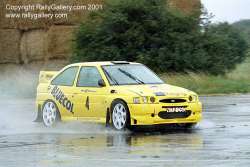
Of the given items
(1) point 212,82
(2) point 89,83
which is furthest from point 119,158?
(1) point 212,82

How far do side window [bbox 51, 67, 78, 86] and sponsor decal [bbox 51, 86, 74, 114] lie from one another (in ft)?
0.57

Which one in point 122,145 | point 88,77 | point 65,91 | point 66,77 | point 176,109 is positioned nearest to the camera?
point 122,145

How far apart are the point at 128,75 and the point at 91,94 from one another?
815 millimetres

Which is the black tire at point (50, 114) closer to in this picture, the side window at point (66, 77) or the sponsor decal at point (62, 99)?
the sponsor decal at point (62, 99)

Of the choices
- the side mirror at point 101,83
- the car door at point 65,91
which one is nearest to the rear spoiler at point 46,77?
the car door at point 65,91

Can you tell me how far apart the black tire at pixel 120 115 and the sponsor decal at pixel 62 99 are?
1.43 metres

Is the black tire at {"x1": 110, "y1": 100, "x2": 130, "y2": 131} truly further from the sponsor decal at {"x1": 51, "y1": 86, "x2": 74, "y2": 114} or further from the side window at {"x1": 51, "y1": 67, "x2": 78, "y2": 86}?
the side window at {"x1": 51, "y1": 67, "x2": 78, "y2": 86}

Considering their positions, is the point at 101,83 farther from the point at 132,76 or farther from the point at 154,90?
the point at 154,90

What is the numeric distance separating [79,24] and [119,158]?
887 inches

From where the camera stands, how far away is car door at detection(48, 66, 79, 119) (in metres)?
17.3

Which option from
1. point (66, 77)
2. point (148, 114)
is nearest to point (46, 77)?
point (66, 77)

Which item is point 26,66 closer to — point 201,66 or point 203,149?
point 201,66

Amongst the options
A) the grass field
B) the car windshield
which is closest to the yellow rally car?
the car windshield

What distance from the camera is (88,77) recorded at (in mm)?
17203
